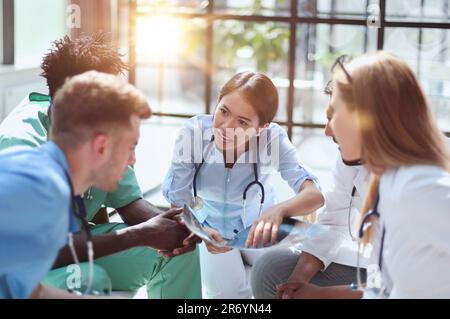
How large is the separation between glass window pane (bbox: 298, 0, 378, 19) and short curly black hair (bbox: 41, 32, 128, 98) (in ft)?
8.23

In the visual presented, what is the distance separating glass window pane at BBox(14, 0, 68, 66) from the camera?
336cm

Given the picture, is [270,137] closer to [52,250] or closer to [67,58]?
[67,58]

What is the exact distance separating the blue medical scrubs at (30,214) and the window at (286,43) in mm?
1893

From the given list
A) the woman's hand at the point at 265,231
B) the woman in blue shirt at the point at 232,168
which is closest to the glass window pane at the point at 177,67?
the woman in blue shirt at the point at 232,168

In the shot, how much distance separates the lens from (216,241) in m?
2.04

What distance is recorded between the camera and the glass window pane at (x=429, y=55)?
404 cm

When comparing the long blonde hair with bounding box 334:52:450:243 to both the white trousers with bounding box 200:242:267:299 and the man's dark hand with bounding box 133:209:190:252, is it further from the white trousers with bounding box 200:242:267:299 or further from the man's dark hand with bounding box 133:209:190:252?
the white trousers with bounding box 200:242:267:299

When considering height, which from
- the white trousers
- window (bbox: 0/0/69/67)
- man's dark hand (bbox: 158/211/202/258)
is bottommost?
the white trousers

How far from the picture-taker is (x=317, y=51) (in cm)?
580

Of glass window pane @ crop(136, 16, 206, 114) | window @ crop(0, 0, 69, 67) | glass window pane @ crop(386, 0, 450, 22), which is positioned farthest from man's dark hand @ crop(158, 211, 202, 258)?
glass window pane @ crop(386, 0, 450, 22)

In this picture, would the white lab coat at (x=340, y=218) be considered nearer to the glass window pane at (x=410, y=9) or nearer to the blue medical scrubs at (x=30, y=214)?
the blue medical scrubs at (x=30, y=214)
